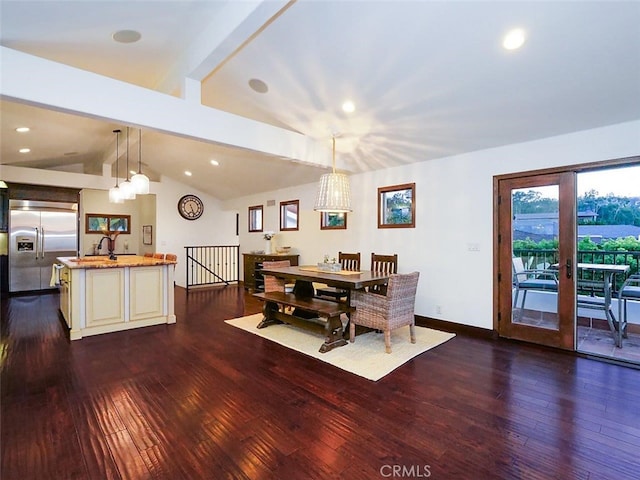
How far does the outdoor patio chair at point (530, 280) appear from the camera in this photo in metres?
3.82

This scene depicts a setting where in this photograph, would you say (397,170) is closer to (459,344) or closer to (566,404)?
(459,344)

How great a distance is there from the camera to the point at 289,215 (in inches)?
295

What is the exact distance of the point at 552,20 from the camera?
Result: 235 cm

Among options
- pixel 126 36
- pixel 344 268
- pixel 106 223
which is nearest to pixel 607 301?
pixel 344 268

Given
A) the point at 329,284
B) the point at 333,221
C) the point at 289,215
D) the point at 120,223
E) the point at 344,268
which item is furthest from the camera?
the point at 120,223

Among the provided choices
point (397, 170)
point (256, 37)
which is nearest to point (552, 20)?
point (256, 37)

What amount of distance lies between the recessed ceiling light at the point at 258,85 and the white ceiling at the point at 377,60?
8cm

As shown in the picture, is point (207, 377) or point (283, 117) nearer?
point (207, 377)

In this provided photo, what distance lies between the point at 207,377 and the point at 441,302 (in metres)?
3.27

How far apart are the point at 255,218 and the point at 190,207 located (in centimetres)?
220

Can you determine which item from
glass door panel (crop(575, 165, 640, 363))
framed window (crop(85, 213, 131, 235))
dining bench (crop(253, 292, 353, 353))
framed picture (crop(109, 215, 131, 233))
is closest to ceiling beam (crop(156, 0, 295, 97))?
dining bench (crop(253, 292, 353, 353))

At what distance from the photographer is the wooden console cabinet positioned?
23.4 feet

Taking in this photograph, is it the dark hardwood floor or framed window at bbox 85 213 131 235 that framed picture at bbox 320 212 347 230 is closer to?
the dark hardwood floor

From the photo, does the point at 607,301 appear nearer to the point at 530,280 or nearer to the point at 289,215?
the point at 530,280
